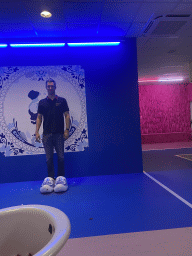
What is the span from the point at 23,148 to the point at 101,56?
7.70 ft

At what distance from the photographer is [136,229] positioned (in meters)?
1.80

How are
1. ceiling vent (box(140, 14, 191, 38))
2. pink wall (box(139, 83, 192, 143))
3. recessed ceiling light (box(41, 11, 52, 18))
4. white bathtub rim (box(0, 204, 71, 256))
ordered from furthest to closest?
pink wall (box(139, 83, 192, 143)) → ceiling vent (box(140, 14, 191, 38)) → recessed ceiling light (box(41, 11, 52, 18)) → white bathtub rim (box(0, 204, 71, 256))

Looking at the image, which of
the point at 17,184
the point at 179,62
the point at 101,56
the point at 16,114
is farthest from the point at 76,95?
the point at 179,62

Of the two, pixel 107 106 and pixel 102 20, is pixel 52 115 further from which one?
pixel 102 20

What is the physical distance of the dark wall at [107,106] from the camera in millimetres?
3799

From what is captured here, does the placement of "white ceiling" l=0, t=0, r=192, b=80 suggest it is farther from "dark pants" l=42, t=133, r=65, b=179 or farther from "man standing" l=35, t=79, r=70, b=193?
"dark pants" l=42, t=133, r=65, b=179

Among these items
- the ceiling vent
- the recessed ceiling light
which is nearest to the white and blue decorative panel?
the recessed ceiling light

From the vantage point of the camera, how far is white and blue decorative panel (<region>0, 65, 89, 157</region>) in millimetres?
3703

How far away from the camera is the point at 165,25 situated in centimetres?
348

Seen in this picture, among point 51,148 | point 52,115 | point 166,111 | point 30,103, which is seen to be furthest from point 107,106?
point 166,111

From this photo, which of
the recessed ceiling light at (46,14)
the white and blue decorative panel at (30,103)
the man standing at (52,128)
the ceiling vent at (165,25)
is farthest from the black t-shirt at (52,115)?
the ceiling vent at (165,25)

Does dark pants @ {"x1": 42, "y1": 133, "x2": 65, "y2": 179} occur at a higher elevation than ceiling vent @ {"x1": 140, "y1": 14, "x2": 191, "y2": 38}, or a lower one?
lower

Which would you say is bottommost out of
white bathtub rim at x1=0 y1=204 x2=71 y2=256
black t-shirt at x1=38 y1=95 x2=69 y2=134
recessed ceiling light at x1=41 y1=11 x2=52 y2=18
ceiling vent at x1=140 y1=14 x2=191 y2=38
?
white bathtub rim at x1=0 y1=204 x2=71 y2=256

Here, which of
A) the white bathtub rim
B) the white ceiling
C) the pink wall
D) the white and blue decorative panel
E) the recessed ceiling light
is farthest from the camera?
the pink wall
